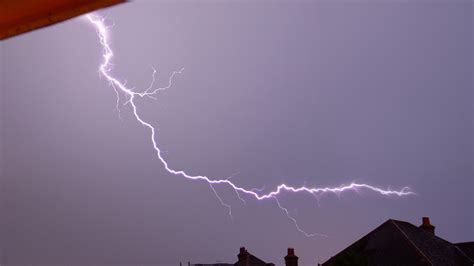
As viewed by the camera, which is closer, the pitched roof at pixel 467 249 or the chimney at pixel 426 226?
the pitched roof at pixel 467 249

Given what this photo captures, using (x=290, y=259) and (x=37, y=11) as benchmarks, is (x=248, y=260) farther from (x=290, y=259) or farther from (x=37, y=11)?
(x=37, y=11)

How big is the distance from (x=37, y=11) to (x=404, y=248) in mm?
20789

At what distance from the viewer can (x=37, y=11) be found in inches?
124

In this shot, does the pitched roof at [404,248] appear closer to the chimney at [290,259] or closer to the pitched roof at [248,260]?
the chimney at [290,259]

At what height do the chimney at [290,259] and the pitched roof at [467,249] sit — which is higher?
the pitched roof at [467,249]

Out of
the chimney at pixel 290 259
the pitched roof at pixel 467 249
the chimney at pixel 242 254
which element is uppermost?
the chimney at pixel 242 254

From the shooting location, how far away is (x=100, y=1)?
288 cm

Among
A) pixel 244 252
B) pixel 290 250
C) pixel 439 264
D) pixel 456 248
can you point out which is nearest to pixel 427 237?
pixel 456 248

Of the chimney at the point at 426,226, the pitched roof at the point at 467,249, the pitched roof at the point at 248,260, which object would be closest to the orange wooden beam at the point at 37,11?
the pitched roof at the point at 467,249

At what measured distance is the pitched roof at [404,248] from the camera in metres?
20.4

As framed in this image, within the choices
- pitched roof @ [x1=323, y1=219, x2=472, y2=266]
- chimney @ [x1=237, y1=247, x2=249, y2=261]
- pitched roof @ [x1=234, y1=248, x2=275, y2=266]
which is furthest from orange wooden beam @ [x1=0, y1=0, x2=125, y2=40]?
chimney @ [x1=237, y1=247, x2=249, y2=261]

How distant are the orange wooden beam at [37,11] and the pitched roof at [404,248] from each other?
1795 centimetres

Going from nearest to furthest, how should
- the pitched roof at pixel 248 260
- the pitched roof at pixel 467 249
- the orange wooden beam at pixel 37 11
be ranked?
the orange wooden beam at pixel 37 11, the pitched roof at pixel 467 249, the pitched roof at pixel 248 260

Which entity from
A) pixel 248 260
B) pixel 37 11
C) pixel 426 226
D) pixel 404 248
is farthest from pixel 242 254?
pixel 37 11
